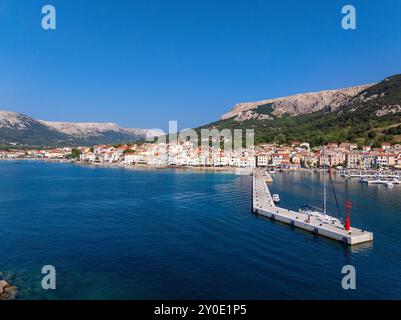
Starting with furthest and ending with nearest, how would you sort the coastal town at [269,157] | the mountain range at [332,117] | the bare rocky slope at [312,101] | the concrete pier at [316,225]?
the bare rocky slope at [312,101] < the mountain range at [332,117] < the coastal town at [269,157] < the concrete pier at [316,225]

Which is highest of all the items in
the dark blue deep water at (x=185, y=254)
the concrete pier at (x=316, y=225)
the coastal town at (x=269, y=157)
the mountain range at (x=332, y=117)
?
the mountain range at (x=332, y=117)

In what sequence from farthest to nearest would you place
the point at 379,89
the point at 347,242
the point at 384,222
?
the point at 379,89, the point at 384,222, the point at 347,242

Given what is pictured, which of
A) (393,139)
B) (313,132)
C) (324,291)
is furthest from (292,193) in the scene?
(313,132)

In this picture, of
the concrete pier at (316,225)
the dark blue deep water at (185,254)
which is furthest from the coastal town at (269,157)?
the dark blue deep water at (185,254)

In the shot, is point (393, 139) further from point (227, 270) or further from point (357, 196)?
point (227, 270)

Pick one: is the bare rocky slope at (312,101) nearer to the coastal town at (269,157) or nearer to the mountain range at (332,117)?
the mountain range at (332,117)

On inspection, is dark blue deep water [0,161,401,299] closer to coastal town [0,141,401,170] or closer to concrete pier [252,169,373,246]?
concrete pier [252,169,373,246]

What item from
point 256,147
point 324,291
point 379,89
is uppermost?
point 379,89

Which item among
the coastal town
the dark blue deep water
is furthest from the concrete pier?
the coastal town

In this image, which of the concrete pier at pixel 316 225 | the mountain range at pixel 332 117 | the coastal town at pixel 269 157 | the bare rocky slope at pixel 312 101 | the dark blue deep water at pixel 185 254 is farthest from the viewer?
the bare rocky slope at pixel 312 101
